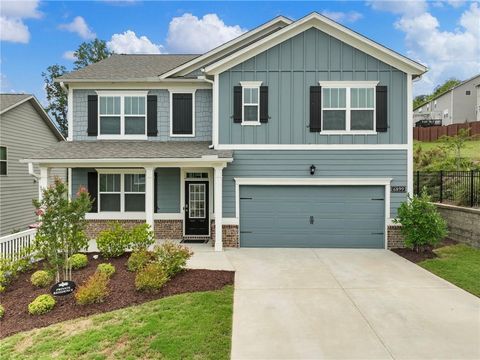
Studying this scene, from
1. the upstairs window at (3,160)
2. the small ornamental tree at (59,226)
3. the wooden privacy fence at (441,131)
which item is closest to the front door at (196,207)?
the small ornamental tree at (59,226)

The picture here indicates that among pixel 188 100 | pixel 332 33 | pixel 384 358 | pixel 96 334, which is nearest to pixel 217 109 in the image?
pixel 188 100

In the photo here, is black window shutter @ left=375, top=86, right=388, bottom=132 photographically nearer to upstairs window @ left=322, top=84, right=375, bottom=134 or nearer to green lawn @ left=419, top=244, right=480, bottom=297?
upstairs window @ left=322, top=84, right=375, bottom=134

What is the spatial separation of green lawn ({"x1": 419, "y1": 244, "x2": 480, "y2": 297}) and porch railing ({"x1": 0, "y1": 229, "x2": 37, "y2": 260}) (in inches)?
402

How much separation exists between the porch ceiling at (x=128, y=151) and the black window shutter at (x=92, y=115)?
16.9 inches

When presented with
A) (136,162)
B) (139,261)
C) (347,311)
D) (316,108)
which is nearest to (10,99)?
(136,162)

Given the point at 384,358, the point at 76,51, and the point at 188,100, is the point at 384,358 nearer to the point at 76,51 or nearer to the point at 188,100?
the point at 188,100

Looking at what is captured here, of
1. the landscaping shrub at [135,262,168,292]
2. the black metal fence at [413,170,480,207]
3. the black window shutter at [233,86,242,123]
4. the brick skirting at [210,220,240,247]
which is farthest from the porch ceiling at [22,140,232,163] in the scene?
the black metal fence at [413,170,480,207]

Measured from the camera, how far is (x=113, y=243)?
9094mm

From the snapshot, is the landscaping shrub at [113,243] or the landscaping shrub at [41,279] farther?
the landscaping shrub at [113,243]

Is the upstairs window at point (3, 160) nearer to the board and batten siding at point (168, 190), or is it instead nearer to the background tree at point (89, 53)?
the board and batten siding at point (168, 190)

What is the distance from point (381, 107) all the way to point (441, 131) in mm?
20759

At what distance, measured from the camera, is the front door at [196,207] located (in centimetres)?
1249

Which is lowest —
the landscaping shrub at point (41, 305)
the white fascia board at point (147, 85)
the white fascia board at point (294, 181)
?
the landscaping shrub at point (41, 305)

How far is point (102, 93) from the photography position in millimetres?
12570
